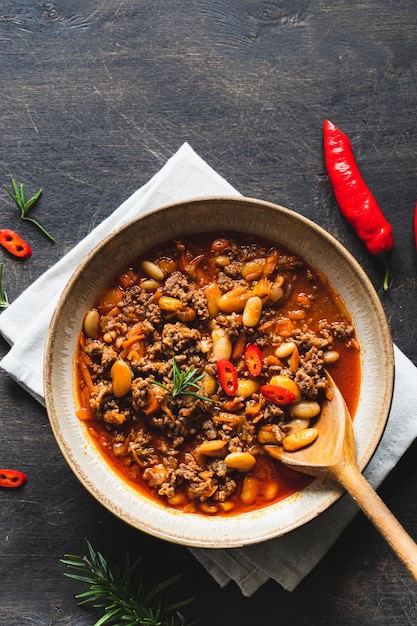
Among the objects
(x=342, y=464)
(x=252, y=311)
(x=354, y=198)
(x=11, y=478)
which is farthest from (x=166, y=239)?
(x=11, y=478)

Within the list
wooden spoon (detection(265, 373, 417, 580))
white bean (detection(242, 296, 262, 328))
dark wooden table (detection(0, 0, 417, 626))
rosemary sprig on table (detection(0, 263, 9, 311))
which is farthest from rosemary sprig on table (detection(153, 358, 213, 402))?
rosemary sprig on table (detection(0, 263, 9, 311))

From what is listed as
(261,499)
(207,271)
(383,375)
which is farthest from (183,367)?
(383,375)

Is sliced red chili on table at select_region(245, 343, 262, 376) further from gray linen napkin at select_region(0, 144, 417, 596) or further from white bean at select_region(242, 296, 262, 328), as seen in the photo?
gray linen napkin at select_region(0, 144, 417, 596)

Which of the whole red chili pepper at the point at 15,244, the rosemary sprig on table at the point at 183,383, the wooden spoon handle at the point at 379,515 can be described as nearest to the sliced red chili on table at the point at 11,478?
the rosemary sprig on table at the point at 183,383

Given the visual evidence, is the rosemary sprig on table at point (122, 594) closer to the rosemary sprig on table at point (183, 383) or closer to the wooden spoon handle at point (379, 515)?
the rosemary sprig on table at point (183, 383)

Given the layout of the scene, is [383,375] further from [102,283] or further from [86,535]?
[86,535]
